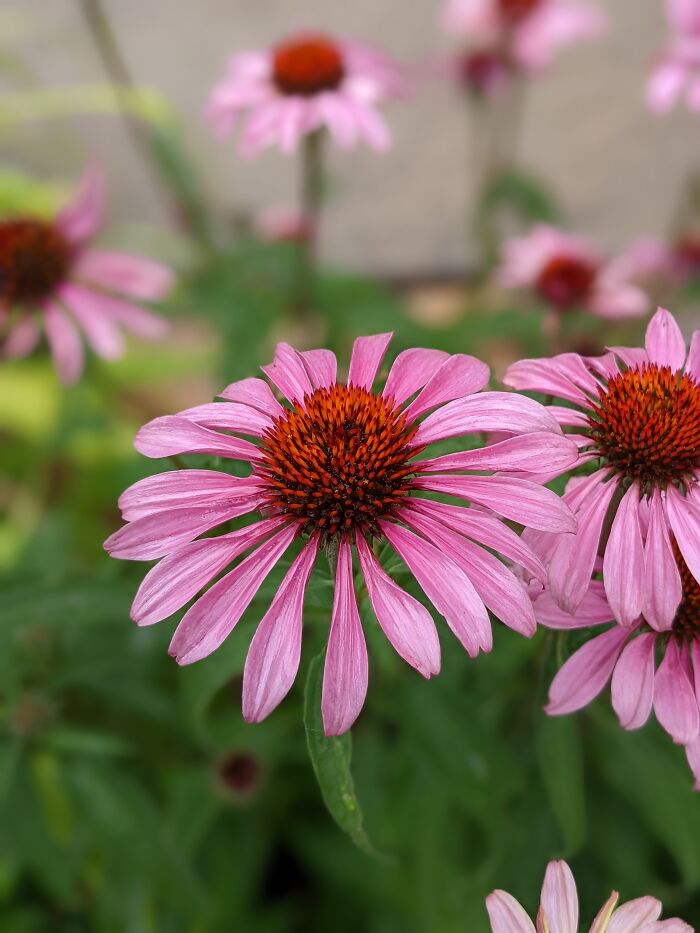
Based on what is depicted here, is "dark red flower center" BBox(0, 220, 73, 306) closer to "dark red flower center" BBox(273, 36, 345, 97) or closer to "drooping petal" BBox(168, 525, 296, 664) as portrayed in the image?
"dark red flower center" BBox(273, 36, 345, 97)

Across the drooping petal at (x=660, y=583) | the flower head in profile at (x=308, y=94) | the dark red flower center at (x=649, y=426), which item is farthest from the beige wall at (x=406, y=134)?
the drooping petal at (x=660, y=583)

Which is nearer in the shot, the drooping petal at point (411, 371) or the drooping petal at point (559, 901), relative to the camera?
the drooping petal at point (559, 901)

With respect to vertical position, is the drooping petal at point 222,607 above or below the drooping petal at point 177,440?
below

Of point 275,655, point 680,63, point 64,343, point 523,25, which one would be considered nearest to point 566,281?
point 680,63

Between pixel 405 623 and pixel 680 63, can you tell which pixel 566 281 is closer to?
pixel 680 63

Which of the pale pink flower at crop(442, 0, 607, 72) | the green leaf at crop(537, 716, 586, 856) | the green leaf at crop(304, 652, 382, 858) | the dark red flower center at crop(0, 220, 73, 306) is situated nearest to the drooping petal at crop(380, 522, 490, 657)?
the green leaf at crop(304, 652, 382, 858)

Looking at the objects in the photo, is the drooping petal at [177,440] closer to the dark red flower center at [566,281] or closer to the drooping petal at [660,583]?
the drooping petal at [660,583]

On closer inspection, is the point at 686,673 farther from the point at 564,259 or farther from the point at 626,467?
the point at 564,259

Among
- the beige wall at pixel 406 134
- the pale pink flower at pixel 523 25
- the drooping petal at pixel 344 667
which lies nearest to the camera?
the drooping petal at pixel 344 667
